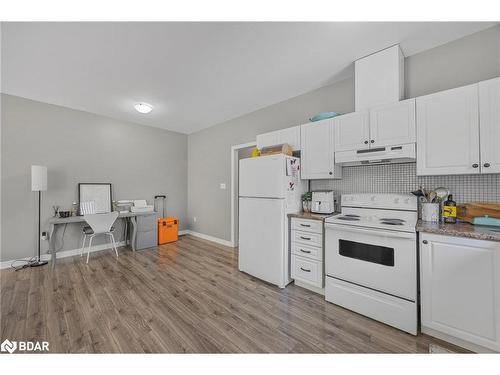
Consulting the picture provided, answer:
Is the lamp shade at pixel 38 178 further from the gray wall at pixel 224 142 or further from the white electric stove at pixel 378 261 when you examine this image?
the white electric stove at pixel 378 261

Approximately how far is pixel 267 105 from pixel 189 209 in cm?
323

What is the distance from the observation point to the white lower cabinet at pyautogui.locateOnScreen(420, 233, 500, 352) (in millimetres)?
1314

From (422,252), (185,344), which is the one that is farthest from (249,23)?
(185,344)

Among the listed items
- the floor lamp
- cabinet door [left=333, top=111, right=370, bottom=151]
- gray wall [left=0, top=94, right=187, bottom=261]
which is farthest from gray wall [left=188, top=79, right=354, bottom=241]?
the floor lamp

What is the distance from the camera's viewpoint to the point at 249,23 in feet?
5.57

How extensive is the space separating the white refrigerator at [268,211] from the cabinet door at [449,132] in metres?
1.28

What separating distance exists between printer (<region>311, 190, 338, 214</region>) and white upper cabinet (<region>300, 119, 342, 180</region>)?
0.72 feet

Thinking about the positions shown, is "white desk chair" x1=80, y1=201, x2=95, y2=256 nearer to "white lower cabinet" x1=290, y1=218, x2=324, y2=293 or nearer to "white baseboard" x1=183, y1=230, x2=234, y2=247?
"white baseboard" x1=183, y1=230, x2=234, y2=247

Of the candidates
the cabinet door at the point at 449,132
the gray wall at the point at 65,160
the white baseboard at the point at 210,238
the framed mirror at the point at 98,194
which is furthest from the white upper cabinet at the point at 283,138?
the framed mirror at the point at 98,194

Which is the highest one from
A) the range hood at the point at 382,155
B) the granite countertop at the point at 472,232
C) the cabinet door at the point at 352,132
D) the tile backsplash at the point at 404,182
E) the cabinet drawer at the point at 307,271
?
the cabinet door at the point at 352,132

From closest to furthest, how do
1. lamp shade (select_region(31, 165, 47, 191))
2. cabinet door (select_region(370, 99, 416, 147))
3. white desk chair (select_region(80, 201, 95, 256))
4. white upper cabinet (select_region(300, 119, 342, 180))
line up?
cabinet door (select_region(370, 99, 416, 147)) < white upper cabinet (select_region(300, 119, 342, 180)) < lamp shade (select_region(31, 165, 47, 191)) < white desk chair (select_region(80, 201, 95, 256))

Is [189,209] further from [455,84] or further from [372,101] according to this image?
[455,84]

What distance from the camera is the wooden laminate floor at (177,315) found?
4.88 ft

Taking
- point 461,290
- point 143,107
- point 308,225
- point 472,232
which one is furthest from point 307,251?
point 143,107
